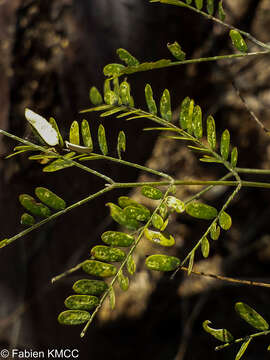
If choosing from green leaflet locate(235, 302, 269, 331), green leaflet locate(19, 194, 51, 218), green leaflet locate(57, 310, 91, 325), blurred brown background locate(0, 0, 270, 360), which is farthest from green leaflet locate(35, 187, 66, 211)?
blurred brown background locate(0, 0, 270, 360)

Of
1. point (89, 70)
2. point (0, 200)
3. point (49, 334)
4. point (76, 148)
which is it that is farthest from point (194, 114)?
point (49, 334)

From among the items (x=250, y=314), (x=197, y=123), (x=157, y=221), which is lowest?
(x=250, y=314)

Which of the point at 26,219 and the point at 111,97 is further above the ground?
the point at 111,97

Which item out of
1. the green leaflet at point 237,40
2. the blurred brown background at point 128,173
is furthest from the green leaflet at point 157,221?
the blurred brown background at point 128,173

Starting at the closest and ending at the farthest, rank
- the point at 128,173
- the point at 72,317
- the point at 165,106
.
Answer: the point at 72,317 → the point at 165,106 → the point at 128,173

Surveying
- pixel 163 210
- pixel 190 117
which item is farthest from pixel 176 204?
pixel 190 117

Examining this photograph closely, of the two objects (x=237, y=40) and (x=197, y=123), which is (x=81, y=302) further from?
(x=237, y=40)
